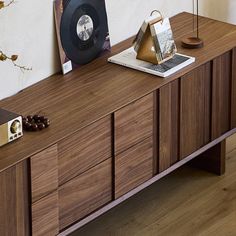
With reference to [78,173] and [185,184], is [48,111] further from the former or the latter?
[185,184]

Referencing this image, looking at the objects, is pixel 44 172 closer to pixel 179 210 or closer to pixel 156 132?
pixel 156 132

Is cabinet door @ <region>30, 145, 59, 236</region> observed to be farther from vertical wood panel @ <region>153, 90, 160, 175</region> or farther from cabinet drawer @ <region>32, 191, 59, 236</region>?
vertical wood panel @ <region>153, 90, 160, 175</region>

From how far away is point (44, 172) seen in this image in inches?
97.9

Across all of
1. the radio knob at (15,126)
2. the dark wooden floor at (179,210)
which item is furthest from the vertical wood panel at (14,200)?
the dark wooden floor at (179,210)

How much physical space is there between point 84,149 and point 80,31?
503 millimetres

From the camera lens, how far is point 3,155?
7.96 feet

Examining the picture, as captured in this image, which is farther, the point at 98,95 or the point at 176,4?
the point at 176,4

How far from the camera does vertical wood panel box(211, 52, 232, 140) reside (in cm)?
312

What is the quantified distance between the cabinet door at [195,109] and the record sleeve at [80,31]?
1.08 ft

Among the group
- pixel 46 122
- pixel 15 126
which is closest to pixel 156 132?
pixel 46 122

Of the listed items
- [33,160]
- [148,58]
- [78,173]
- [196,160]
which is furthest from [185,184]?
[33,160]

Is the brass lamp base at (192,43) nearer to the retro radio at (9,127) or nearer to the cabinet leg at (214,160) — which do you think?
the cabinet leg at (214,160)

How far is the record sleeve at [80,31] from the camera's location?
287cm

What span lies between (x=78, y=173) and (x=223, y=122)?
82 cm
